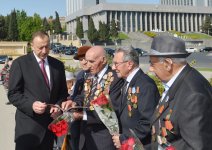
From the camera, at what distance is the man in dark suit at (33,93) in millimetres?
3871

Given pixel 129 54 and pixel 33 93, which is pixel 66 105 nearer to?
pixel 33 93

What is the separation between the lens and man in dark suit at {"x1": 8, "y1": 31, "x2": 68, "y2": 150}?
3.87m

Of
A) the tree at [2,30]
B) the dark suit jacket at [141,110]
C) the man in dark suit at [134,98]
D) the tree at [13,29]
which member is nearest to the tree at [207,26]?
the tree at [13,29]

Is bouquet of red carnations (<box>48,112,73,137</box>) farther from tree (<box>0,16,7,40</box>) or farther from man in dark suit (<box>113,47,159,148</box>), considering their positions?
tree (<box>0,16,7,40</box>)

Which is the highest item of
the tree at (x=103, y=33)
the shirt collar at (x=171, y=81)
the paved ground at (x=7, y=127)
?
the tree at (x=103, y=33)

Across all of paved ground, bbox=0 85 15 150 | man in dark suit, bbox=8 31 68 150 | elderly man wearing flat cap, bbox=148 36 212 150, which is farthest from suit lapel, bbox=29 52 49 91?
paved ground, bbox=0 85 15 150

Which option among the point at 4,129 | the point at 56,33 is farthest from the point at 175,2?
the point at 4,129

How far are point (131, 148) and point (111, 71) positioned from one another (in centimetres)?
164

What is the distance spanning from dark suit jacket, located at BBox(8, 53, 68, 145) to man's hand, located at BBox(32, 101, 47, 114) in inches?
4.2

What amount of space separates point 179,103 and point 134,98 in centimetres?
125

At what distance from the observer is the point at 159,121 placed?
2.51m

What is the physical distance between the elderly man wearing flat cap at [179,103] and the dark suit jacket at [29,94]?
165 centimetres

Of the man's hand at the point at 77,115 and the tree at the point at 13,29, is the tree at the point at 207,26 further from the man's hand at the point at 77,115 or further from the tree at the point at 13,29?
the man's hand at the point at 77,115

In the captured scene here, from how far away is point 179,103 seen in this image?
7.71ft
